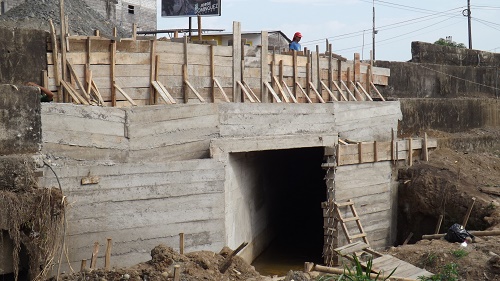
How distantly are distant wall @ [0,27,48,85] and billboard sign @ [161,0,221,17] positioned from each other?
13.4 m

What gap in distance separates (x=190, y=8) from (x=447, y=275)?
669 inches

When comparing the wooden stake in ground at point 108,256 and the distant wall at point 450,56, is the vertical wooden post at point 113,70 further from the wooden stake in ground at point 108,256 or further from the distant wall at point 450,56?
the distant wall at point 450,56

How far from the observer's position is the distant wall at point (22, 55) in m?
11.6

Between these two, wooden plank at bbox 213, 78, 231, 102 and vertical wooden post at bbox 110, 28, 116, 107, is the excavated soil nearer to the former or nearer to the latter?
vertical wooden post at bbox 110, 28, 116, 107

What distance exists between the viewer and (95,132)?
11.6 metres

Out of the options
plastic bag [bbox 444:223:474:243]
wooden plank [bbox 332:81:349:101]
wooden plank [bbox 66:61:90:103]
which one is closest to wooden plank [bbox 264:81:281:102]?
wooden plank [bbox 332:81:349:101]

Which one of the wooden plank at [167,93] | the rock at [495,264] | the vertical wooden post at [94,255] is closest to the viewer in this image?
the vertical wooden post at [94,255]

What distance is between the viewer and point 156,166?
1198cm

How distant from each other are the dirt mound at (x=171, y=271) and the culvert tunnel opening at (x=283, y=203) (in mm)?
3342

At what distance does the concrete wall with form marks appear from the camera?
36.5 ft

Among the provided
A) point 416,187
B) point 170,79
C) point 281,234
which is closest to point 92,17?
point 281,234

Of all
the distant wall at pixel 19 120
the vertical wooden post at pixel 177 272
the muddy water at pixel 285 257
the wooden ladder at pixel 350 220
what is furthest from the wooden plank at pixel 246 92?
the vertical wooden post at pixel 177 272

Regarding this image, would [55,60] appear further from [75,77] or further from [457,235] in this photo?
[457,235]

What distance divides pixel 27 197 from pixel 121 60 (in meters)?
4.04
